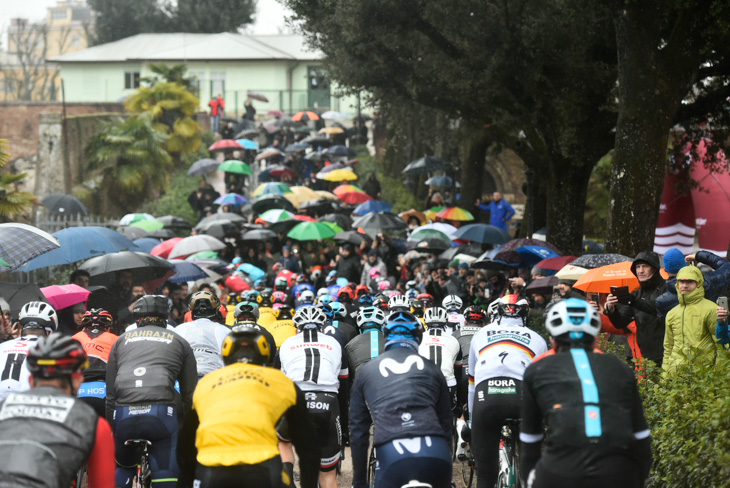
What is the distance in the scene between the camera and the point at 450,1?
1969 centimetres

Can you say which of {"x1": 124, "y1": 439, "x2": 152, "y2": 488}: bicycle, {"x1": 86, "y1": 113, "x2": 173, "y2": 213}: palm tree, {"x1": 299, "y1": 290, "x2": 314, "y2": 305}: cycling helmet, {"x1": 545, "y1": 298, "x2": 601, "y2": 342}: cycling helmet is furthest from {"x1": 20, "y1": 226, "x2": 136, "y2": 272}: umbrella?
{"x1": 86, "y1": 113, "x2": 173, "y2": 213}: palm tree

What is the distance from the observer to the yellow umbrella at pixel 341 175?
115 feet

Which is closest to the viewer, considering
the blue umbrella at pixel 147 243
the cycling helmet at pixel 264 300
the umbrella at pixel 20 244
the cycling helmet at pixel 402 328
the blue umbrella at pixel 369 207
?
the cycling helmet at pixel 402 328

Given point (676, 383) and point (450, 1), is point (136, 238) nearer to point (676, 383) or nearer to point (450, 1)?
point (450, 1)

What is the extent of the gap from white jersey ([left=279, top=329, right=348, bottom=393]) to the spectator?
321 centimetres

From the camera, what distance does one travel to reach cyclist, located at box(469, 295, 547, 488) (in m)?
9.02

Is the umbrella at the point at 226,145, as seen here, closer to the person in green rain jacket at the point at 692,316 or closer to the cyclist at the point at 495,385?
the person in green rain jacket at the point at 692,316

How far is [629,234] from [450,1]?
601 centimetres

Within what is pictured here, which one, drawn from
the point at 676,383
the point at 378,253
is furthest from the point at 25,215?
the point at 676,383

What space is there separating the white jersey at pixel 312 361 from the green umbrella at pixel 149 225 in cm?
1726

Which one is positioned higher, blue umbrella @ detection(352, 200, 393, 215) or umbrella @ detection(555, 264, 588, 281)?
blue umbrella @ detection(352, 200, 393, 215)

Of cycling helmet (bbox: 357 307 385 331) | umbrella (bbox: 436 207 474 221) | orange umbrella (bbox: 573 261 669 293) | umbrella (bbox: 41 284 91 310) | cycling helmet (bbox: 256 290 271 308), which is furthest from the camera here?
umbrella (bbox: 436 207 474 221)

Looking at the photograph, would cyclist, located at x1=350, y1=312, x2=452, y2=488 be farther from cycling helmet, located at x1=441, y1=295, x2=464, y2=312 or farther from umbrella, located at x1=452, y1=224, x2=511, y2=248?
umbrella, located at x1=452, y1=224, x2=511, y2=248

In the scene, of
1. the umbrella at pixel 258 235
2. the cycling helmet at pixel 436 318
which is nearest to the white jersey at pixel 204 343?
the cycling helmet at pixel 436 318
